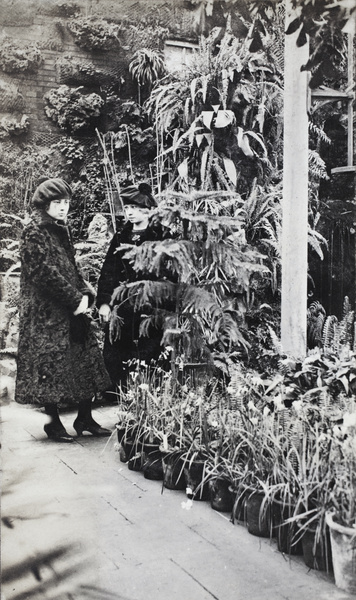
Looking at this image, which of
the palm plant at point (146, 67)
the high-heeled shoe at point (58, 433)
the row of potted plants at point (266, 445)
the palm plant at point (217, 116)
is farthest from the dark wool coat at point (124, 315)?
the palm plant at point (146, 67)

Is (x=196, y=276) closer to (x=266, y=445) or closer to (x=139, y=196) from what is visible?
(x=139, y=196)

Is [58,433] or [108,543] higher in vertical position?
[58,433]

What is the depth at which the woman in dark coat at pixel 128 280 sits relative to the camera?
11.2 ft

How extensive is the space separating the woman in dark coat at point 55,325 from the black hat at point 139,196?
0.48m

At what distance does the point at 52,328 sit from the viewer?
312cm

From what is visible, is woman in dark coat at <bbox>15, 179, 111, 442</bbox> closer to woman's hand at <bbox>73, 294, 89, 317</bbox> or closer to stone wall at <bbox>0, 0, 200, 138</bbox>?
woman's hand at <bbox>73, 294, 89, 317</bbox>

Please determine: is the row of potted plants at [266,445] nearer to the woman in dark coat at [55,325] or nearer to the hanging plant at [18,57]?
the woman in dark coat at [55,325]

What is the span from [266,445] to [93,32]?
1983mm

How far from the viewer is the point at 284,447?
280 cm

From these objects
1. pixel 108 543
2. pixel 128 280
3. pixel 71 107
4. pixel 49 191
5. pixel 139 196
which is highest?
pixel 71 107

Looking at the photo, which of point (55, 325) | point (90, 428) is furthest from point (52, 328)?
point (90, 428)

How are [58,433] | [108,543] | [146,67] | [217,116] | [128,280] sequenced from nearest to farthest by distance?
1. [108,543]
2. [58,433]
3. [146,67]
4. [217,116]
5. [128,280]

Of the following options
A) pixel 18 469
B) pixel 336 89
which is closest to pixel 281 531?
pixel 18 469

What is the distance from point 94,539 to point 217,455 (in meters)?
0.81
